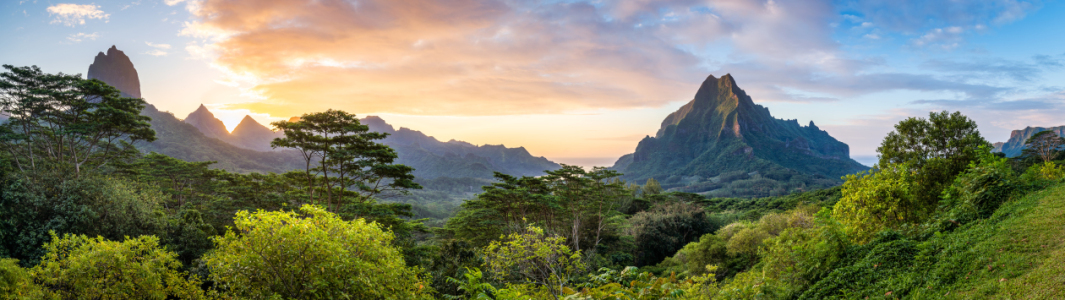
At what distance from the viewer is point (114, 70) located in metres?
141

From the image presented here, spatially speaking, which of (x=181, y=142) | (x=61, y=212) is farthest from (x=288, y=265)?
(x=181, y=142)

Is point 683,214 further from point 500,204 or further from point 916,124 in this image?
point 916,124

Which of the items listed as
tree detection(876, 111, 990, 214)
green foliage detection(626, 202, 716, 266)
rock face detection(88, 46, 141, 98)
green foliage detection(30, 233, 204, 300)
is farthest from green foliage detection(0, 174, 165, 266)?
rock face detection(88, 46, 141, 98)

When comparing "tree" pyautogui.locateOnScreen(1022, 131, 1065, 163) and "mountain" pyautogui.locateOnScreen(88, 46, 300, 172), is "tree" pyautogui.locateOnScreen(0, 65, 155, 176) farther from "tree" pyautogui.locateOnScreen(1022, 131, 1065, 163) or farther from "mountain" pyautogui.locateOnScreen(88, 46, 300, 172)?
"tree" pyautogui.locateOnScreen(1022, 131, 1065, 163)

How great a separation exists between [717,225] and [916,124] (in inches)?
1026

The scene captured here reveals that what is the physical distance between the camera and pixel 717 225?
38.8m

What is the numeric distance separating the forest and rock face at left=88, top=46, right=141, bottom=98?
16731 cm

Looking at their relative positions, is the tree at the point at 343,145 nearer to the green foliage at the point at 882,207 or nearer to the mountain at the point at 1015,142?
the green foliage at the point at 882,207

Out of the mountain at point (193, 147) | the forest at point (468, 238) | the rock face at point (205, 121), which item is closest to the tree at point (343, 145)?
the forest at point (468, 238)

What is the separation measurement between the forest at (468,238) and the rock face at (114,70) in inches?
6587

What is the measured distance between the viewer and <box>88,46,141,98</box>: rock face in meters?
140

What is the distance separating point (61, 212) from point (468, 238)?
20.0m

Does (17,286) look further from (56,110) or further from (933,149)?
(933,149)

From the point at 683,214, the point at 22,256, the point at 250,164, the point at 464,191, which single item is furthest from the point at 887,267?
the point at 464,191
